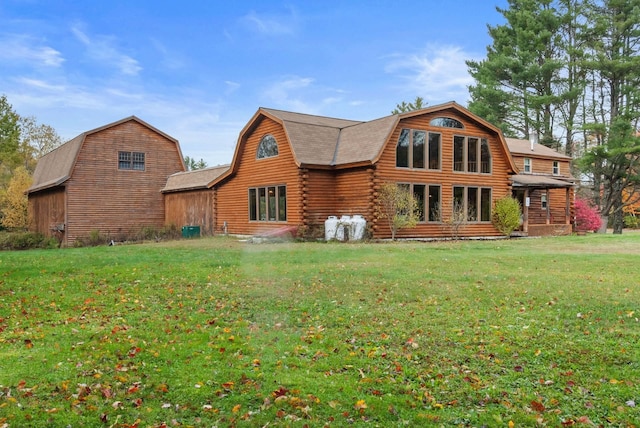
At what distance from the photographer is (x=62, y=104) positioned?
3189cm

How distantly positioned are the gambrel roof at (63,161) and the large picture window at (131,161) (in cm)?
179

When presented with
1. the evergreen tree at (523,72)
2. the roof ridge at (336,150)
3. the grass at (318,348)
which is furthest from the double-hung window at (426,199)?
the evergreen tree at (523,72)

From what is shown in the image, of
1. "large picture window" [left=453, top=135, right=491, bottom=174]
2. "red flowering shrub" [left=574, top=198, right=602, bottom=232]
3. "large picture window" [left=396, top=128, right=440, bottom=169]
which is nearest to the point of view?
"large picture window" [left=396, top=128, right=440, bottom=169]

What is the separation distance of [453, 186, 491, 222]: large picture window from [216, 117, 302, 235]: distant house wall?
7.54m

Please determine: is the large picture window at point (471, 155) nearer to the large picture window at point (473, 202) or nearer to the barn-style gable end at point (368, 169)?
the barn-style gable end at point (368, 169)

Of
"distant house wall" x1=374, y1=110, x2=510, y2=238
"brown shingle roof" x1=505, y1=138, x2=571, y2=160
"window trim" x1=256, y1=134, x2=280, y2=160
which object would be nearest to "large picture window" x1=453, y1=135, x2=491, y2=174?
"distant house wall" x1=374, y1=110, x2=510, y2=238

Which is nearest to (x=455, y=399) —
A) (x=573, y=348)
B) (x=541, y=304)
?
(x=573, y=348)

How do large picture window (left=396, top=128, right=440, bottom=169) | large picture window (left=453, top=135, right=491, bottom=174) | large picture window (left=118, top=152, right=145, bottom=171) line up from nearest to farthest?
large picture window (left=396, top=128, right=440, bottom=169) < large picture window (left=453, top=135, right=491, bottom=174) < large picture window (left=118, top=152, right=145, bottom=171)

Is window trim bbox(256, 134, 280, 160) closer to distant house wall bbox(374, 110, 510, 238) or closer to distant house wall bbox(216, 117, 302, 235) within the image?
distant house wall bbox(216, 117, 302, 235)

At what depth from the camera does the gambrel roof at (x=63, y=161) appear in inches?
1142

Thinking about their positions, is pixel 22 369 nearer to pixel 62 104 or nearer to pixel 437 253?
pixel 437 253

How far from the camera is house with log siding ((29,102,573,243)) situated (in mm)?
21750

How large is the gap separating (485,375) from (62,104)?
3283 centimetres

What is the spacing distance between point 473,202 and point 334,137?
7262 mm
